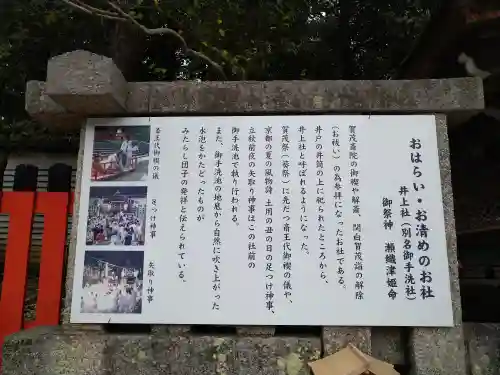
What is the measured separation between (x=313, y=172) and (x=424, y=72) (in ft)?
4.40

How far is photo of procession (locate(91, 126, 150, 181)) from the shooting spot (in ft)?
9.39

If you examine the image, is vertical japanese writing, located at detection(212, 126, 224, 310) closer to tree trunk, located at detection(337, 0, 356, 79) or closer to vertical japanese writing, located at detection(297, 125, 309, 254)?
vertical japanese writing, located at detection(297, 125, 309, 254)

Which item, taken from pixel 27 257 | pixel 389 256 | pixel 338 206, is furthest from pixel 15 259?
pixel 389 256

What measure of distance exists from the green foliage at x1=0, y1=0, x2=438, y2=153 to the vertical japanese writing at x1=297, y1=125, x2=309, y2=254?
148 centimetres

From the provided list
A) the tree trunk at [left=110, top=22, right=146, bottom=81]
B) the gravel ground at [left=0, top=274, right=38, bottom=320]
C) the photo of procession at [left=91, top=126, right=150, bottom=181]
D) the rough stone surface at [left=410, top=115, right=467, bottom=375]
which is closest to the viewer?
the rough stone surface at [left=410, top=115, right=467, bottom=375]

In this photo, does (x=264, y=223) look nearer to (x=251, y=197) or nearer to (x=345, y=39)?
(x=251, y=197)

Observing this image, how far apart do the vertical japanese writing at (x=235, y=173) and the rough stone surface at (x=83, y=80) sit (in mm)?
709

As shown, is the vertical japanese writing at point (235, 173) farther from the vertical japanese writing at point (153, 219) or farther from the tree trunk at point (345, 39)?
the tree trunk at point (345, 39)

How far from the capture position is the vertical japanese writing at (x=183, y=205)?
2688mm

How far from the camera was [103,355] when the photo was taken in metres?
2.62

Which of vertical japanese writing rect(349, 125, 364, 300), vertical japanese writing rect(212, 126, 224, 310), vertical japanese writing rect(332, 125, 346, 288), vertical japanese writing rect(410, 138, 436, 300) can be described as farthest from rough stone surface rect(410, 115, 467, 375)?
vertical japanese writing rect(212, 126, 224, 310)

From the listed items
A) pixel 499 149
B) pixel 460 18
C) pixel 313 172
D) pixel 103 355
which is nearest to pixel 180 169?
pixel 313 172

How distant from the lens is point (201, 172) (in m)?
2.83

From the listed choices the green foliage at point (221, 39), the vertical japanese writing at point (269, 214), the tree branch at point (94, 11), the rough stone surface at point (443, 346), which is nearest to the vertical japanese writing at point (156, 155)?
the vertical japanese writing at point (269, 214)
